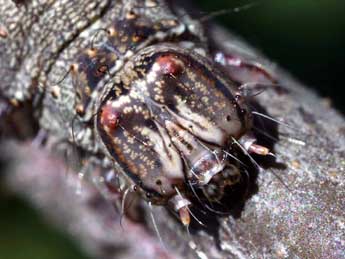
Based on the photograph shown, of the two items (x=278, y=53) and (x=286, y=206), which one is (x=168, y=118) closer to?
(x=286, y=206)

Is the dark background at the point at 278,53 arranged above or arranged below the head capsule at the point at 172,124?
below

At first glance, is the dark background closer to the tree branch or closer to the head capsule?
the tree branch

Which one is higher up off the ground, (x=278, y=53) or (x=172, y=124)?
(x=172, y=124)

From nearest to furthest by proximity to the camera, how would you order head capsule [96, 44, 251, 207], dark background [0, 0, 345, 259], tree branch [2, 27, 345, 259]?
tree branch [2, 27, 345, 259]
head capsule [96, 44, 251, 207]
dark background [0, 0, 345, 259]

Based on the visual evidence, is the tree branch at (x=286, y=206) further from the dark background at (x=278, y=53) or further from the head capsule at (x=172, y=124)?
the dark background at (x=278, y=53)

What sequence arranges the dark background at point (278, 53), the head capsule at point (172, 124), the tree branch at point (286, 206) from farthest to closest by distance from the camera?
1. the dark background at point (278, 53)
2. the head capsule at point (172, 124)
3. the tree branch at point (286, 206)

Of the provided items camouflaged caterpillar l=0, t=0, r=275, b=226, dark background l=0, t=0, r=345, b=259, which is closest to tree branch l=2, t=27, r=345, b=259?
camouflaged caterpillar l=0, t=0, r=275, b=226

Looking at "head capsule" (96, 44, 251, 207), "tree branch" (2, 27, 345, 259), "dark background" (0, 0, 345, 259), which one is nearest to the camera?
"tree branch" (2, 27, 345, 259)

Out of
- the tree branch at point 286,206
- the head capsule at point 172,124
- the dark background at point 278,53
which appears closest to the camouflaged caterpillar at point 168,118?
the head capsule at point 172,124

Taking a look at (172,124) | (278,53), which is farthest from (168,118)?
(278,53)
